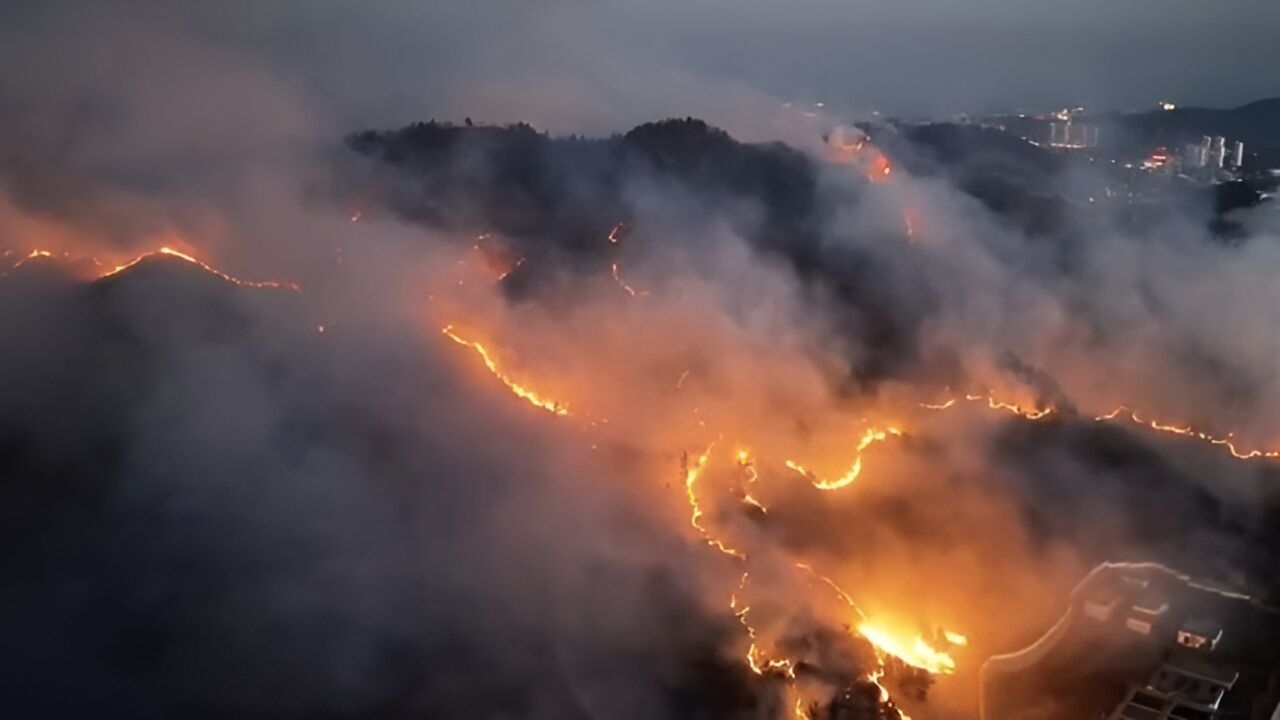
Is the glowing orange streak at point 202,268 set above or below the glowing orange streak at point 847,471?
above

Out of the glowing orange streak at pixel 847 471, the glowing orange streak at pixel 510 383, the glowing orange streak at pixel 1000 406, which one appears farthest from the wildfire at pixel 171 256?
the glowing orange streak at pixel 1000 406

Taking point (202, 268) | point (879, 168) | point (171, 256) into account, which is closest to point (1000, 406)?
point (879, 168)

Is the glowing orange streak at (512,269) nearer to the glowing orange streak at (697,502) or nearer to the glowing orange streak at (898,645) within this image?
the glowing orange streak at (697,502)

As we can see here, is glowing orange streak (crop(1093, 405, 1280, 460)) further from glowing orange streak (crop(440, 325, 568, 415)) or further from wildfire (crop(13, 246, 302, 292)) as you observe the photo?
wildfire (crop(13, 246, 302, 292))

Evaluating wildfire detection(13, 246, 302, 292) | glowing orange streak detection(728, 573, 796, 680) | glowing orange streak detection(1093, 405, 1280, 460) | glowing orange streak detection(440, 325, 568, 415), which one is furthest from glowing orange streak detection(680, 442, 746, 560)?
glowing orange streak detection(1093, 405, 1280, 460)

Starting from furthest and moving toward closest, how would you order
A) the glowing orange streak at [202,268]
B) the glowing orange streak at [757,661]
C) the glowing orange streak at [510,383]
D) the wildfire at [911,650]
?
the glowing orange streak at [510,383], the wildfire at [911,650], the glowing orange streak at [202,268], the glowing orange streak at [757,661]

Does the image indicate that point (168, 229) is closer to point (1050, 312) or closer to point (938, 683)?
point (938, 683)
